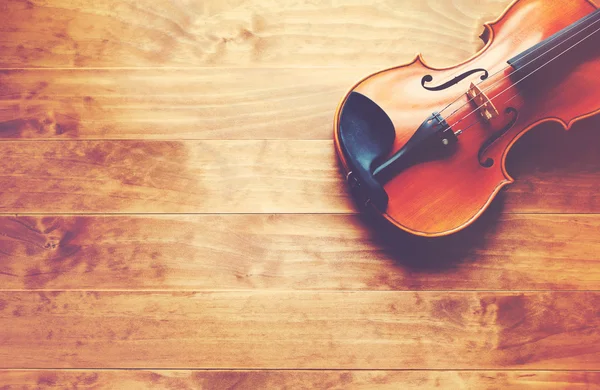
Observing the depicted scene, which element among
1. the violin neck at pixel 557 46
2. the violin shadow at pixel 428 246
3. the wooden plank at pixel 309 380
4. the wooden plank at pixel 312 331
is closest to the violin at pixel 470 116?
the violin neck at pixel 557 46

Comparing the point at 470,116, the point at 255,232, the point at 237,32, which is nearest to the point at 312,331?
the point at 255,232

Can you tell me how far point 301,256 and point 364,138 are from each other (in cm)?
31

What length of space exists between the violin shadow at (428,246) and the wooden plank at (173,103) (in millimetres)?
275

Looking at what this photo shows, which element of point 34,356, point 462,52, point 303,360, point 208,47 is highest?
point 462,52

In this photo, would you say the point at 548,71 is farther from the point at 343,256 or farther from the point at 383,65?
the point at 343,256

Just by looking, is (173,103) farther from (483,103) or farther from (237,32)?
(483,103)

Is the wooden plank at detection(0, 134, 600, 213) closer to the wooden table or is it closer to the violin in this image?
the wooden table

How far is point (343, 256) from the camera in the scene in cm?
110

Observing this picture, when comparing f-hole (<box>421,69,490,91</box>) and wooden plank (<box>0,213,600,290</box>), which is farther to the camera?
wooden plank (<box>0,213,600,290</box>)

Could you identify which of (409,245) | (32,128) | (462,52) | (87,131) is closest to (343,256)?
(409,245)

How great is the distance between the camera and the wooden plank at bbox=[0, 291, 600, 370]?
1086 millimetres

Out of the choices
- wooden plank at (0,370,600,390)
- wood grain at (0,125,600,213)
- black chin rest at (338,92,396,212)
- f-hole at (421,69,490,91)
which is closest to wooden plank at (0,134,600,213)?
wood grain at (0,125,600,213)

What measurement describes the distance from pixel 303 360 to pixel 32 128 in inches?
34.0

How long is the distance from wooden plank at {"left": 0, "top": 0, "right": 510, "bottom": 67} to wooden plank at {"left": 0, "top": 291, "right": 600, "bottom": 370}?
58 centimetres
